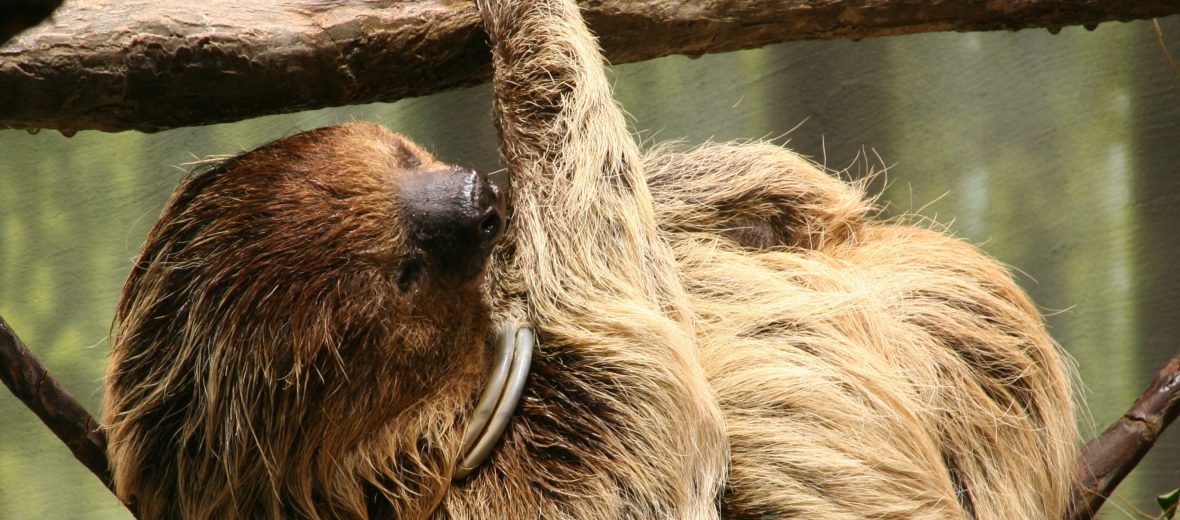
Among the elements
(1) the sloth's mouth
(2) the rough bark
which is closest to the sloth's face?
(1) the sloth's mouth

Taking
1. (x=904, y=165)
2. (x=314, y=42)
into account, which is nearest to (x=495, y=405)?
(x=314, y=42)

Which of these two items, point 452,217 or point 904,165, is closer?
point 452,217

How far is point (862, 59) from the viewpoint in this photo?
487 cm

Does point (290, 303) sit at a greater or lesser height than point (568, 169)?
lesser

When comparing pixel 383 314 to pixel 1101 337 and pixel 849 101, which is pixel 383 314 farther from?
pixel 1101 337

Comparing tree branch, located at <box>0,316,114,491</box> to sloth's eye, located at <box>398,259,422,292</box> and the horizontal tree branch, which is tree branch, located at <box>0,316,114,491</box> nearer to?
the horizontal tree branch

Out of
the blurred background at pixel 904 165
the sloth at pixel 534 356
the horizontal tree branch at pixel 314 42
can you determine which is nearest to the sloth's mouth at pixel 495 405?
the sloth at pixel 534 356

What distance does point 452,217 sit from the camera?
Result: 2.61 meters

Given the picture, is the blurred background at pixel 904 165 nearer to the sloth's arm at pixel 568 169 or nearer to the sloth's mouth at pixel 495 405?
the sloth's arm at pixel 568 169

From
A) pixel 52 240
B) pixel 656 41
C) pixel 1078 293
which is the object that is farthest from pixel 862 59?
pixel 52 240

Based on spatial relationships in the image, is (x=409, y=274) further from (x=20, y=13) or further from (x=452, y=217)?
(x=20, y=13)

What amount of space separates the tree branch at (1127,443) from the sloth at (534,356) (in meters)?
0.17

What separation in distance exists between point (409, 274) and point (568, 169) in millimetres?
619

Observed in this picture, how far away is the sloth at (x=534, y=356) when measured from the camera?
8.27 ft
